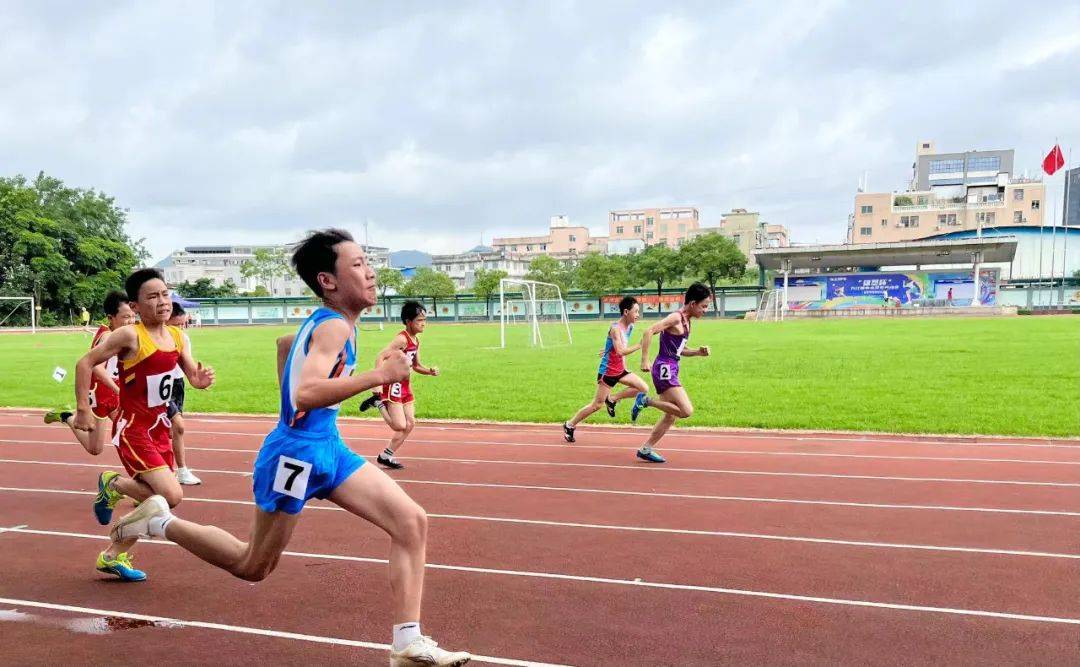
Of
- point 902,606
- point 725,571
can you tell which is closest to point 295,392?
point 725,571

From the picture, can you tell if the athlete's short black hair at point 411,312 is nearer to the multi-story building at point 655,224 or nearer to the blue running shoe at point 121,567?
the blue running shoe at point 121,567

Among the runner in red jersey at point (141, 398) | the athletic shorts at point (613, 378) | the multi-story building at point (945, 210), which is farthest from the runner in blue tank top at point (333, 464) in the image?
the multi-story building at point (945, 210)

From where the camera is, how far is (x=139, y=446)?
4.39 meters

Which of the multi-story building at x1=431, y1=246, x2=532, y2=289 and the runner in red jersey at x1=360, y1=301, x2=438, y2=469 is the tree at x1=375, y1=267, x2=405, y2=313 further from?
the runner in red jersey at x1=360, y1=301, x2=438, y2=469

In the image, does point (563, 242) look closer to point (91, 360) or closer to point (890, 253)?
point (890, 253)

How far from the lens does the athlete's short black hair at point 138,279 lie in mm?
4602

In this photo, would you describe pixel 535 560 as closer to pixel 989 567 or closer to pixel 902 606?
pixel 902 606

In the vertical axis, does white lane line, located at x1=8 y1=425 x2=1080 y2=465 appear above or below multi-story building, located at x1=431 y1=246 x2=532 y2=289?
below

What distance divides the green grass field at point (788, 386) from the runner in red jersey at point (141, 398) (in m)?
6.67

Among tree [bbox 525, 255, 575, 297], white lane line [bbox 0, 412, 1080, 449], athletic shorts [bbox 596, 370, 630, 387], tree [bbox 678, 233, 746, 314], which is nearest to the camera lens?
white lane line [bbox 0, 412, 1080, 449]

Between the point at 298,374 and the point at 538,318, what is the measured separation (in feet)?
128

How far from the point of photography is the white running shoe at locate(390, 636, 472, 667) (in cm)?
298

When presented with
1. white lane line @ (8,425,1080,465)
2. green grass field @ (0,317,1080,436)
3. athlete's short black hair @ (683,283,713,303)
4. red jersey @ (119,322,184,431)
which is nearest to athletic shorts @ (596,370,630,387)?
white lane line @ (8,425,1080,465)

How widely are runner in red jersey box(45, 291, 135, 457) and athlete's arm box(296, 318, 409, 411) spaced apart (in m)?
2.27
